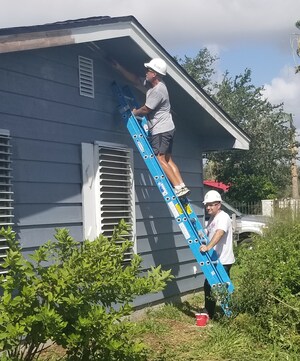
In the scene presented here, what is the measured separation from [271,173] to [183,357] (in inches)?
935

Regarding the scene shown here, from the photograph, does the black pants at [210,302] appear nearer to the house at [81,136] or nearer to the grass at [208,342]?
the grass at [208,342]

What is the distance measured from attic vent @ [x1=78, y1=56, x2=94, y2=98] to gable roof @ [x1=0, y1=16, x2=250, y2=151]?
9.5 inches

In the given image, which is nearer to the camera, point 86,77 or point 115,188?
point 86,77

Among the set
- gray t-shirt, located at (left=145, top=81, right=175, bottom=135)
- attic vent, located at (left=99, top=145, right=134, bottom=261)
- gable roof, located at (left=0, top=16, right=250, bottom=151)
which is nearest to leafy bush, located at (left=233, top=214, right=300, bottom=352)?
attic vent, located at (left=99, top=145, right=134, bottom=261)

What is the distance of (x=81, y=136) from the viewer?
7230mm

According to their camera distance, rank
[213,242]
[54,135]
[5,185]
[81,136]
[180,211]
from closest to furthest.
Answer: [5,185] → [54,135] → [81,136] → [213,242] → [180,211]

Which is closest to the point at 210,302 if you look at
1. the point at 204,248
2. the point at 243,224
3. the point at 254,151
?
the point at 204,248

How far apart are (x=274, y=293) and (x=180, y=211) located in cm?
159

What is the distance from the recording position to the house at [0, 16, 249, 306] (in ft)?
20.1

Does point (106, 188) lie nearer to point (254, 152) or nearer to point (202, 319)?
point (202, 319)

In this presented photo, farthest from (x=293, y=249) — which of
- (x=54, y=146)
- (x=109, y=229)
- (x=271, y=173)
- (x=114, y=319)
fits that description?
(x=271, y=173)

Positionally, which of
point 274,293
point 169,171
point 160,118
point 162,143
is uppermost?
point 160,118

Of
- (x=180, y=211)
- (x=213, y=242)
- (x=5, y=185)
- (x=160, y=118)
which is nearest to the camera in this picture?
(x=5, y=185)

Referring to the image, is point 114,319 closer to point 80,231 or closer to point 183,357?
point 183,357
